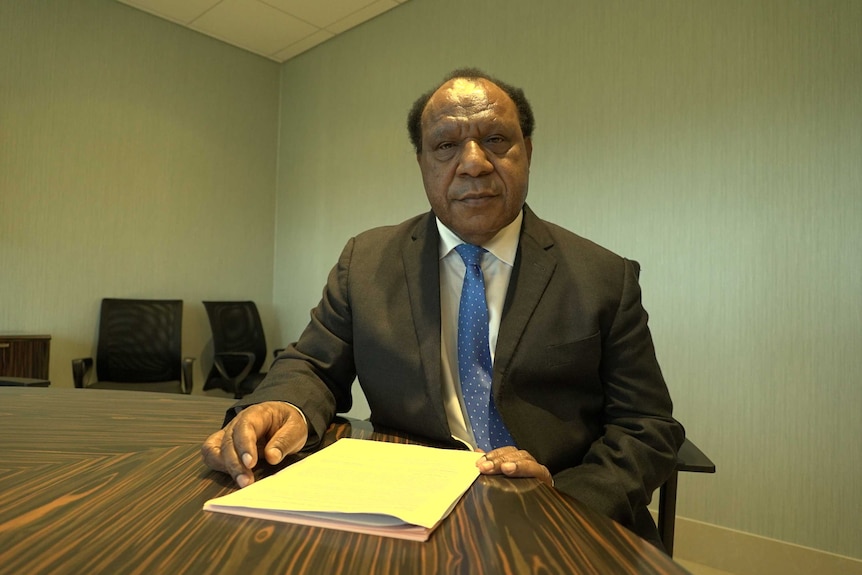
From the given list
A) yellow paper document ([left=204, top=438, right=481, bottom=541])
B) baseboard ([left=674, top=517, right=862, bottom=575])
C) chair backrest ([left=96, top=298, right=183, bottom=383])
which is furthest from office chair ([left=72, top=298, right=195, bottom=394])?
yellow paper document ([left=204, top=438, right=481, bottom=541])

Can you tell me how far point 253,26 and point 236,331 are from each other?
7.38 feet

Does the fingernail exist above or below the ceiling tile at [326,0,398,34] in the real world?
below

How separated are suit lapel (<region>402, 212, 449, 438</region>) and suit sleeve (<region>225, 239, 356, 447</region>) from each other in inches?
6.3

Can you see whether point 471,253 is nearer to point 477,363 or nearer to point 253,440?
point 477,363

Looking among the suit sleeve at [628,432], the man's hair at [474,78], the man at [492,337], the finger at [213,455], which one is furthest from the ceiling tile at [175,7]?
the finger at [213,455]

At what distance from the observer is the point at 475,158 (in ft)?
3.90

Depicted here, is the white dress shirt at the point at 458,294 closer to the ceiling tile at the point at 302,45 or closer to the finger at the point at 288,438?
the finger at the point at 288,438

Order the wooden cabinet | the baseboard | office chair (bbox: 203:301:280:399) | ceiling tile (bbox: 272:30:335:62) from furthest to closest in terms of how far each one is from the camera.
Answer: ceiling tile (bbox: 272:30:335:62)
office chair (bbox: 203:301:280:399)
the wooden cabinet
the baseboard

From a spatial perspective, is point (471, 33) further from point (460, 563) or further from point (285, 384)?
point (460, 563)

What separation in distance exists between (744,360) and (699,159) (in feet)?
3.02

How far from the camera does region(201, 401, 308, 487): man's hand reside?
0.70 meters

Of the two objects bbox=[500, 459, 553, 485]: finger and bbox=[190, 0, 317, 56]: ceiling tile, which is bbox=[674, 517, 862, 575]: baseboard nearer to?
bbox=[500, 459, 553, 485]: finger

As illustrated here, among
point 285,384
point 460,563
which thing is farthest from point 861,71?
point 460,563

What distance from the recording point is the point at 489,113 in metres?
1.21
